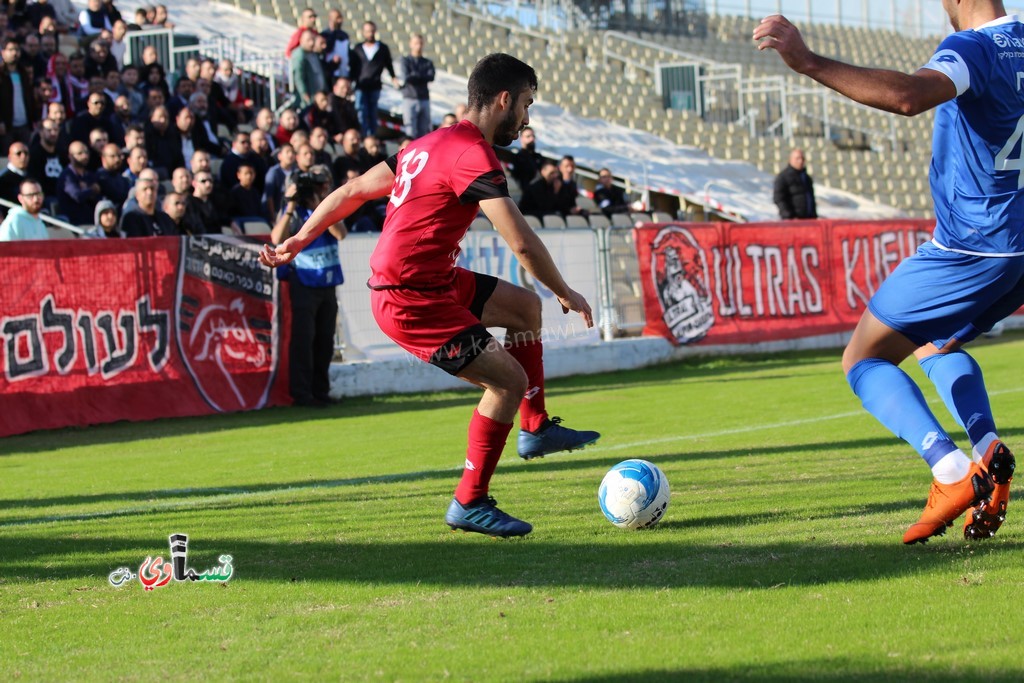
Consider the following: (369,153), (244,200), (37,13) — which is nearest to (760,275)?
(369,153)

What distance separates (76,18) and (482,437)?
699 inches

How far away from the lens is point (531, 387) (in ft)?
22.9

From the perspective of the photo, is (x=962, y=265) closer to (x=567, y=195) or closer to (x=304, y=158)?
(x=304, y=158)

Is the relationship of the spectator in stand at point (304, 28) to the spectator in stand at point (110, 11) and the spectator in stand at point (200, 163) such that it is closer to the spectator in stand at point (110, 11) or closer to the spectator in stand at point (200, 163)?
the spectator in stand at point (110, 11)

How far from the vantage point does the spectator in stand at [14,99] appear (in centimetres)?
1694

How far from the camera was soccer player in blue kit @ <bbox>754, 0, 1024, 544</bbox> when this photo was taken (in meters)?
5.28

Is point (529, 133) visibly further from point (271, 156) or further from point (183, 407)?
point (183, 407)

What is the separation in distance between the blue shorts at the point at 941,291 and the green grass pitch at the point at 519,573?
93 cm

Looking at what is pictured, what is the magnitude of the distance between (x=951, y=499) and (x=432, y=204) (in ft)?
8.39

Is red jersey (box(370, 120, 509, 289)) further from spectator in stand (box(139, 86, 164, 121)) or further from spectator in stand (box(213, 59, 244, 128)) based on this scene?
spectator in stand (box(213, 59, 244, 128))

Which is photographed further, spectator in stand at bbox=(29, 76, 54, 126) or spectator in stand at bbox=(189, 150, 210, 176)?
spectator in stand at bbox=(29, 76, 54, 126)

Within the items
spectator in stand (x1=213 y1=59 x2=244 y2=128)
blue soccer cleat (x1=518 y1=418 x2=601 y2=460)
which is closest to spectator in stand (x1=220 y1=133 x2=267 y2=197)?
spectator in stand (x1=213 y1=59 x2=244 y2=128)

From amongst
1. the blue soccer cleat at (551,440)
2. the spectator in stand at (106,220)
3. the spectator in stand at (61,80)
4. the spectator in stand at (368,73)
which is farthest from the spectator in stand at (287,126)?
the blue soccer cleat at (551,440)

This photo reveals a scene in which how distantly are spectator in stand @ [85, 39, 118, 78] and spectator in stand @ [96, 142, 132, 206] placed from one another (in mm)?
3371
